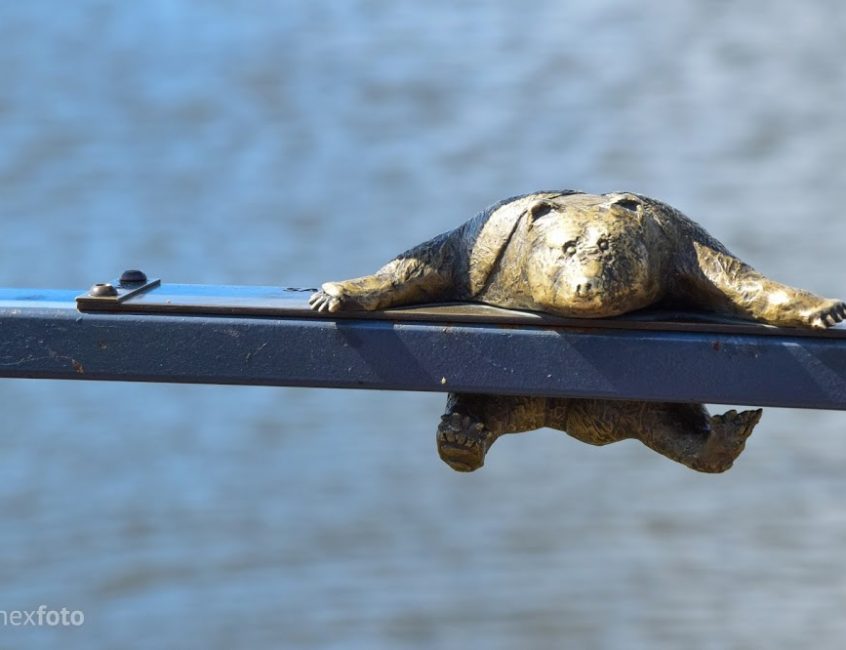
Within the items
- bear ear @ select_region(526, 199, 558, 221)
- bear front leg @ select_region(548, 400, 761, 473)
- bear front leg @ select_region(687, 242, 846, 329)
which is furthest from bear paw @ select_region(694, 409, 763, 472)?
bear ear @ select_region(526, 199, 558, 221)

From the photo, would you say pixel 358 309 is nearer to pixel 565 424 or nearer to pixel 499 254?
pixel 499 254

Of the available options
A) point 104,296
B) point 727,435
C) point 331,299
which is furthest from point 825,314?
point 104,296

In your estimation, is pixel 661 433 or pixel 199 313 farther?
pixel 661 433

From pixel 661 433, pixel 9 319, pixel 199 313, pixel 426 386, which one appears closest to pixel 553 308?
pixel 426 386

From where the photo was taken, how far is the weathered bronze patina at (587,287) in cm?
197

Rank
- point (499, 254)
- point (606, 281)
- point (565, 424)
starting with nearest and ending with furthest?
point (606, 281), point (499, 254), point (565, 424)

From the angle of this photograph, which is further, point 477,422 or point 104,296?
point 477,422

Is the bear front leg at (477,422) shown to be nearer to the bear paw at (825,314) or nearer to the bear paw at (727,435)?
the bear paw at (727,435)

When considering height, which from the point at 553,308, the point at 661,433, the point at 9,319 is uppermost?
the point at 9,319

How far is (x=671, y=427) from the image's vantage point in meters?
2.22

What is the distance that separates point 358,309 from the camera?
1.99m

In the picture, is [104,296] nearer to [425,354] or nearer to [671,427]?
[425,354]

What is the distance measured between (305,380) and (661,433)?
0.63 m

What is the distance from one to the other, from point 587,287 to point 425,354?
0.83ft
